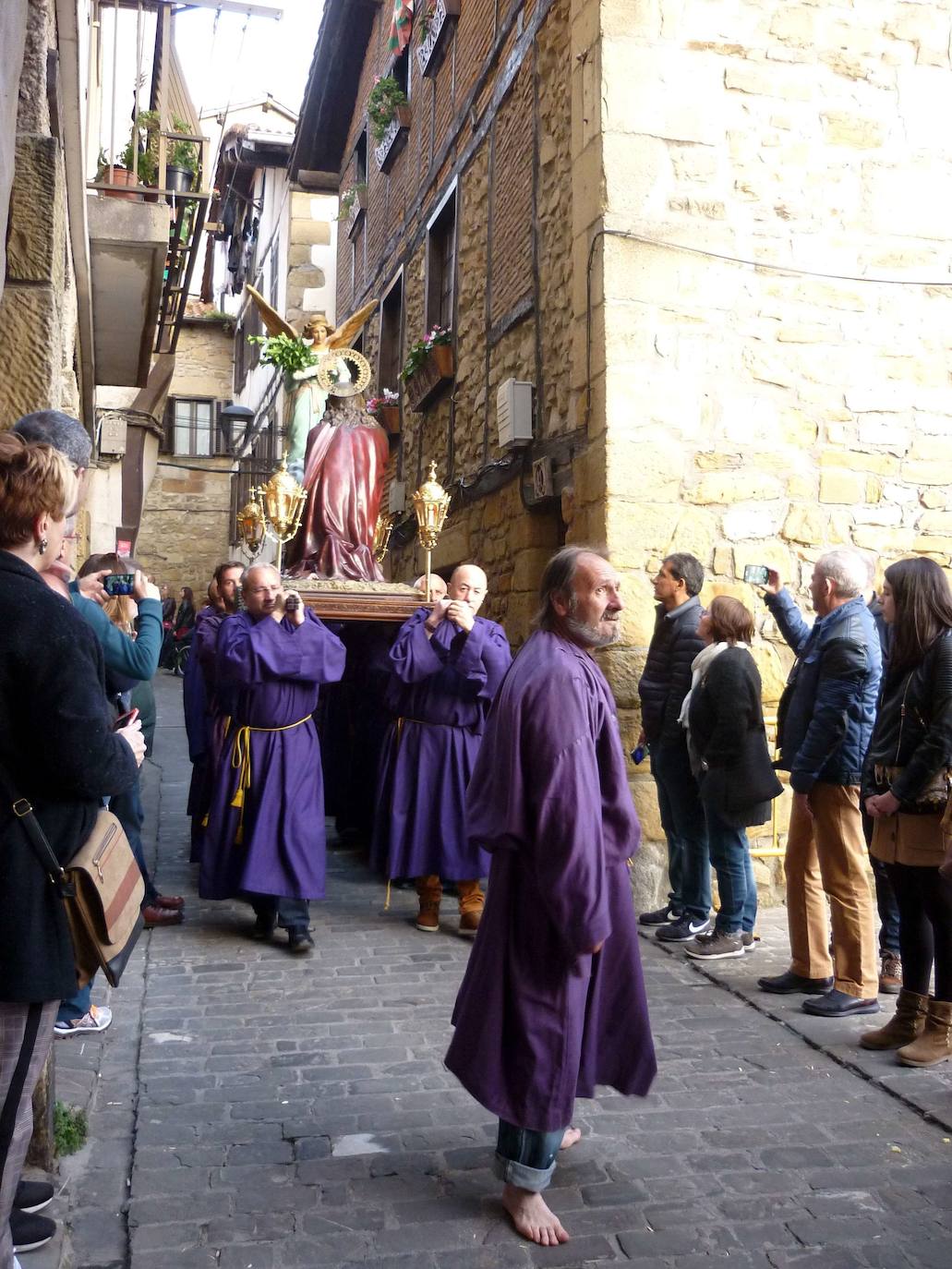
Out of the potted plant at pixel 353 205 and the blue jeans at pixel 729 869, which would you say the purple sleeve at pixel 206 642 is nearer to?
the blue jeans at pixel 729 869

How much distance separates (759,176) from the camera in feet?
22.1

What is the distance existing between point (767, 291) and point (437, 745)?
11.0ft

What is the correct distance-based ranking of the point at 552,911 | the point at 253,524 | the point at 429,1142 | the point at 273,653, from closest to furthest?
the point at 552,911 < the point at 429,1142 < the point at 273,653 < the point at 253,524

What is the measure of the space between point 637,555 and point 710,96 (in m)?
2.80

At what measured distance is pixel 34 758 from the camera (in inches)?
84.7

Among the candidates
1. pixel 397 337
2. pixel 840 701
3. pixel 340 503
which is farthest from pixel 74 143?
pixel 397 337

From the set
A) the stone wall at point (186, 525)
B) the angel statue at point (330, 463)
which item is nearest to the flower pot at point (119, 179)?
the angel statue at point (330, 463)

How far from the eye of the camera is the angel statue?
24.2 feet

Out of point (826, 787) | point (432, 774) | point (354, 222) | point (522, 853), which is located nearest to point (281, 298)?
point (354, 222)

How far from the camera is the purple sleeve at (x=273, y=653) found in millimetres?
5434

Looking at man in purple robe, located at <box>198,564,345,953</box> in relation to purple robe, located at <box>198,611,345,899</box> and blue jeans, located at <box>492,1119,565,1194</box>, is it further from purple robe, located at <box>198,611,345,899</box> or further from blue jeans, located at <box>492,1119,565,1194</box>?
blue jeans, located at <box>492,1119,565,1194</box>

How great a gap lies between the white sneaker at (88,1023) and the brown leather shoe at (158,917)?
146cm

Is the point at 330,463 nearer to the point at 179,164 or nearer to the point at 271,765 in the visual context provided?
the point at 271,765

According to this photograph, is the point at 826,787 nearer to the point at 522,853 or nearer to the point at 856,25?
the point at 522,853
